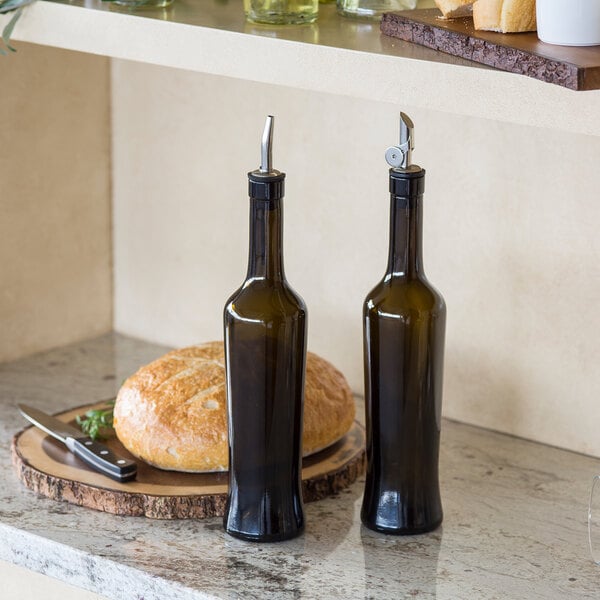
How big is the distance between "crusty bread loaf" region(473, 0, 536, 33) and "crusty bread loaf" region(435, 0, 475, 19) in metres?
0.04

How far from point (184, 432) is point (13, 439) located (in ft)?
0.77

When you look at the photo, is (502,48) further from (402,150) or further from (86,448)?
(86,448)

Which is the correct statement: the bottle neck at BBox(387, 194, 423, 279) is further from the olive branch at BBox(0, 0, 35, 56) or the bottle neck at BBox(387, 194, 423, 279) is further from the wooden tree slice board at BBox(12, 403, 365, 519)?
the olive branch at BBox(0, 0, 35, 56)

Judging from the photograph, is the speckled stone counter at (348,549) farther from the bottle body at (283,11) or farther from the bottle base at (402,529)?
the bottle body at (283,11)

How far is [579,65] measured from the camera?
2.88 ft

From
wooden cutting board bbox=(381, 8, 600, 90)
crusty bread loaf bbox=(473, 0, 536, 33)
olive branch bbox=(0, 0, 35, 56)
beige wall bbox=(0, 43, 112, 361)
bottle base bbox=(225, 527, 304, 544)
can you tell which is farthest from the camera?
beige wall bbox=(0, 43, 112, 361)

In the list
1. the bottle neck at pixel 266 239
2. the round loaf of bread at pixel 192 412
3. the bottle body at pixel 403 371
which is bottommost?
the round loaf of bread at pixel 192 412

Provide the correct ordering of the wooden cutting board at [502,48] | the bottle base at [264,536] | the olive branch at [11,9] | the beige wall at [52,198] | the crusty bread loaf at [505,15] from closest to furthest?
1. the wooden cutting board at [502,48]
2. the crusty bread loaf at [505,15]
3. the bottle base at [264,536]
4. the olive branch at [11,9]
5. the beige wall at [52,198]

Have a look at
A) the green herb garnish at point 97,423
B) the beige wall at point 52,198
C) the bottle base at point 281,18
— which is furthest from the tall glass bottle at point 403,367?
the beige wall at point 52,198

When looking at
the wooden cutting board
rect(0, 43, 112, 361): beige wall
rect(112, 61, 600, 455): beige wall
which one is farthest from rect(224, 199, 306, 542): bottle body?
rect(0, 43, 112, 361): beige wall

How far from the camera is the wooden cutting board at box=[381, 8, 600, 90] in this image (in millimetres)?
885

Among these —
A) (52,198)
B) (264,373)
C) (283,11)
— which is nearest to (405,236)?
(264,373)

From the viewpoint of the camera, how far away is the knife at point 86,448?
1226 mm

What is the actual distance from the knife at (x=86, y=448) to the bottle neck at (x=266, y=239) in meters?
0.28
